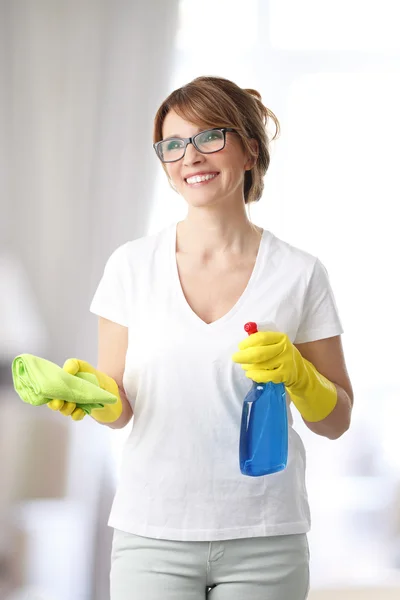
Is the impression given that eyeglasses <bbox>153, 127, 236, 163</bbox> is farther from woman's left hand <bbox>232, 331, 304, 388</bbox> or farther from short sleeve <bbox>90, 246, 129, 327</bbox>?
woman's left hand <bbox>232, 331, 304, 388</bbox>

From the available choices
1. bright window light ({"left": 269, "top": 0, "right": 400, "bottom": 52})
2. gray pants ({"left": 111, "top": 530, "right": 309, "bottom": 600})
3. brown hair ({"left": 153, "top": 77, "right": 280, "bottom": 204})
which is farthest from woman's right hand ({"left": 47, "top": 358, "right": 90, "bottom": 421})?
bright window light ({"left": 269, "top": 0, "right": 400, "bottom": 52})

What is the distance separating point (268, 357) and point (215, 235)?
0.31 m

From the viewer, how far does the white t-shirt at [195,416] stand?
1.26 metres

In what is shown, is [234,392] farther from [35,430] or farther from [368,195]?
[368,195]

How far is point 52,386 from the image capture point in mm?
1195

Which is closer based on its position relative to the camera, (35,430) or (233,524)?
(233,524)

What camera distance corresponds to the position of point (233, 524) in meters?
1.25

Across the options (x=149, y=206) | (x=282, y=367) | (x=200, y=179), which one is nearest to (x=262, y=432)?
(x=282, y=367)

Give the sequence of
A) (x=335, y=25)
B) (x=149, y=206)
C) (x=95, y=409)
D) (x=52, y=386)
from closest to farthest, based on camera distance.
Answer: (x=52, y=386) < (x=95, y=409) < (x=149, y=206) < (x=335, y=25)

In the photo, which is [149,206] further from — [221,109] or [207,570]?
[207,570]

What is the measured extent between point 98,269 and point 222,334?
994 millimetres

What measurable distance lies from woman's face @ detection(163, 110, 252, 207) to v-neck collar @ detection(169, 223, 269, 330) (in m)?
0.10

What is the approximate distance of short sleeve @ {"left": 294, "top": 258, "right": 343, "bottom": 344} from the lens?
1404 millimetres

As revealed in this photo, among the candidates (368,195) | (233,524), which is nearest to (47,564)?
(233,524)
